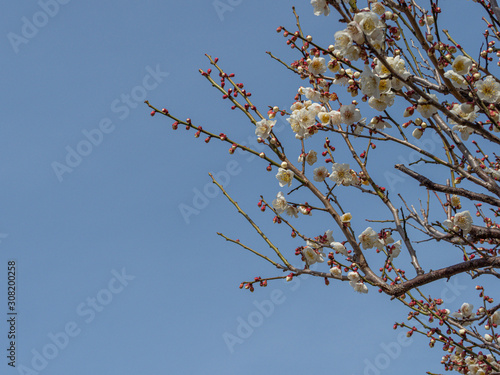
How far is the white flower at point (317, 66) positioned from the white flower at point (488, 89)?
3.41 feet

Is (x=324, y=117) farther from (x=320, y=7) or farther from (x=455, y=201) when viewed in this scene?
(x=455, y=201)

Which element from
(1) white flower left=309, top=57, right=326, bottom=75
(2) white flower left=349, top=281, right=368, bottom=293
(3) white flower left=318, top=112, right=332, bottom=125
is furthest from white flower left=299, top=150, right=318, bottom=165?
(2) white flower left=349, top=281, right=368, bottom=293

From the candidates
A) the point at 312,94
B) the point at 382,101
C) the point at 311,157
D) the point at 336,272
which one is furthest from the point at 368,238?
the point at 312,94

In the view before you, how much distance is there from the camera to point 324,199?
330cm

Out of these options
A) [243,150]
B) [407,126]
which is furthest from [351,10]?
[243,150]

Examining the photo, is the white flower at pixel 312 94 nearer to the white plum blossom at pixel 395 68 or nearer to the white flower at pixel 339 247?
Result: the white plum blossom at pixel 395 68

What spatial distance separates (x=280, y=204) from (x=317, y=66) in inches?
41.7

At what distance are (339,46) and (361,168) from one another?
131 cm

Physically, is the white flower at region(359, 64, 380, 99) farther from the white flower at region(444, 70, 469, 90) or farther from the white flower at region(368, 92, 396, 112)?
the white flower at region(444, 70, 469, 90)

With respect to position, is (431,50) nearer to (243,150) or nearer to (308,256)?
(243,150)

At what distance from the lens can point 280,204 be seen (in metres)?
3.29

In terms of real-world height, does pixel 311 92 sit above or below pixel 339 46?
above

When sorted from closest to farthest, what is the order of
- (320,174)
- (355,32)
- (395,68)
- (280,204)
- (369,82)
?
(355,32)
(369,82)
(395,68)
(280,204)
(320,174)

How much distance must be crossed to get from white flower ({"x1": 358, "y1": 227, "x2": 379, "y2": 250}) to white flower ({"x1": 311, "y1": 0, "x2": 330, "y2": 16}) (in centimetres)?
149
